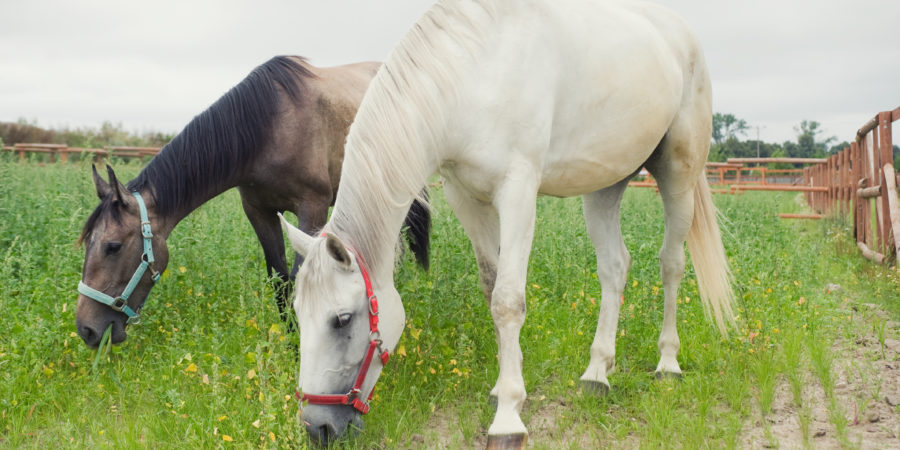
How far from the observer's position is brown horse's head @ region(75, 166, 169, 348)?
3541mm

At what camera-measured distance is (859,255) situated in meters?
7.23

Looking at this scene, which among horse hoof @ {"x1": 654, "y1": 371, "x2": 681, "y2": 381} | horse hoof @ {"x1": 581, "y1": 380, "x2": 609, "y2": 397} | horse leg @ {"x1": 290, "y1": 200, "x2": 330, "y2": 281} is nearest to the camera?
horse hoof @ {"x1": 581, "y1": 380, "x2": 609, "y2": 397}

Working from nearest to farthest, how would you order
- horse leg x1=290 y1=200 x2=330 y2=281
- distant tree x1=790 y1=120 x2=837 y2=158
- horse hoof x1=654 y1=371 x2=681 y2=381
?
horse hoof x1=654 y1=371 x2=681 y2=381 < horse leg x1=290 y1=200 x2=330 y2=281 < distant tree x1=790 y1=120 x2=837 y2=158

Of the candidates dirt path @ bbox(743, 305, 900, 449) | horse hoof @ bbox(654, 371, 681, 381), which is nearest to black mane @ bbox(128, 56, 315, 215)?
horse hoof @ bbox(654, 371, 681, 381)

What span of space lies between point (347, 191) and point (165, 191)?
187 cm

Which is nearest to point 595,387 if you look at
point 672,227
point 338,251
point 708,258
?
point 672,227

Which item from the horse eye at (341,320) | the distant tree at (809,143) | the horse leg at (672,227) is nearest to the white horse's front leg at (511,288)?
the horse eye at (341,320)

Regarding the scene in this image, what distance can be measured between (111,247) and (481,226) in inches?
85.0

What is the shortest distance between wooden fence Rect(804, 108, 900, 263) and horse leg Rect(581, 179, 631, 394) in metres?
2.78

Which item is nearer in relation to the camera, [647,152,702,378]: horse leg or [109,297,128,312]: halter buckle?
[109,297,128,312]: halter buckle

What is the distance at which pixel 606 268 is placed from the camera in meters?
3.74

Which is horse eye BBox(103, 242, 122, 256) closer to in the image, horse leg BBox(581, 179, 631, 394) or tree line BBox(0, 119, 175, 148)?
horse leg BBox(581, 179, 631, 394)

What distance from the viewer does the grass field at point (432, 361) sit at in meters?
2.85

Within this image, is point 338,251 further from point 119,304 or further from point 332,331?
point 119,304
